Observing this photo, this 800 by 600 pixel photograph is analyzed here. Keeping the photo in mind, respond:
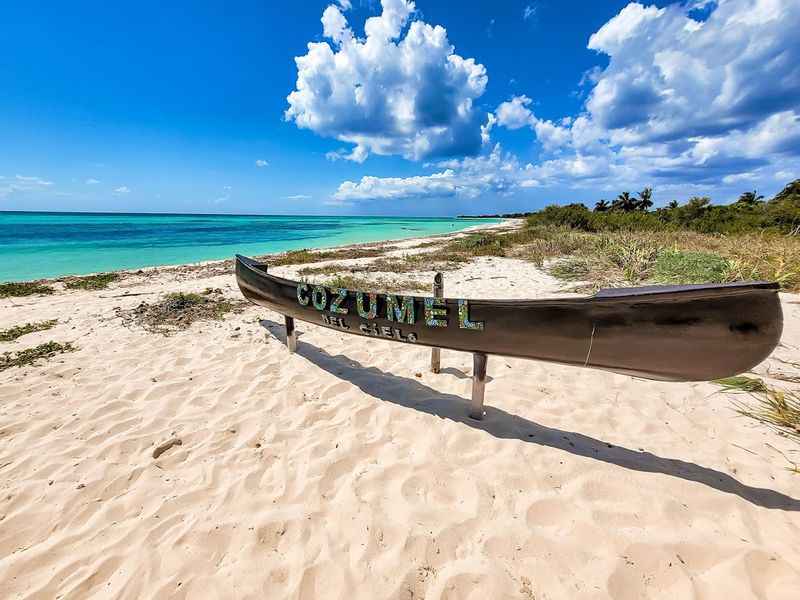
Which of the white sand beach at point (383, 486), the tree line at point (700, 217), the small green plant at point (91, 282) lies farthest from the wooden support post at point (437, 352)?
the tree line at point (700, 217)

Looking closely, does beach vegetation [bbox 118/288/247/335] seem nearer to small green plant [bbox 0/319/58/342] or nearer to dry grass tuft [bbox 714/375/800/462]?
small green plant [bbox 0/319/58/342]

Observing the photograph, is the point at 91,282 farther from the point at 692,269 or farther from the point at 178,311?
the point at 692,269

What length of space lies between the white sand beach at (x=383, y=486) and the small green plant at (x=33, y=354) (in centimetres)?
29

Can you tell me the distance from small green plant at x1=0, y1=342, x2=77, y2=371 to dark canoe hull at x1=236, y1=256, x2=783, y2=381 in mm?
5406

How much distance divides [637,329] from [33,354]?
7532 mm

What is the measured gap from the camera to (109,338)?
212 inches

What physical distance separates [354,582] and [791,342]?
693 centimetres

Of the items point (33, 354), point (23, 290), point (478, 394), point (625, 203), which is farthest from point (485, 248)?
point (625, 203)

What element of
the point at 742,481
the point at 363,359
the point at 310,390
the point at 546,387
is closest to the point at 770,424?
the point at 742,481

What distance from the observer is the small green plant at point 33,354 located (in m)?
4.40

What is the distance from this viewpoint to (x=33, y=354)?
4.67 metres

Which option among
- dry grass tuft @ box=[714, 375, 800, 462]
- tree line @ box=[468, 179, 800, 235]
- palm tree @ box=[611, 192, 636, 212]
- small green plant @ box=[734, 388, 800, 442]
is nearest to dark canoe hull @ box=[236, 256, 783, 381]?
dry grass tuft @ box=[714, 375, 800, 462]

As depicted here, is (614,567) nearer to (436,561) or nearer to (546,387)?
(436,561)

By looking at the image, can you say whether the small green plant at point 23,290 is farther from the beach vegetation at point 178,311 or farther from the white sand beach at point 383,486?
the white sand beach at point 383,486
